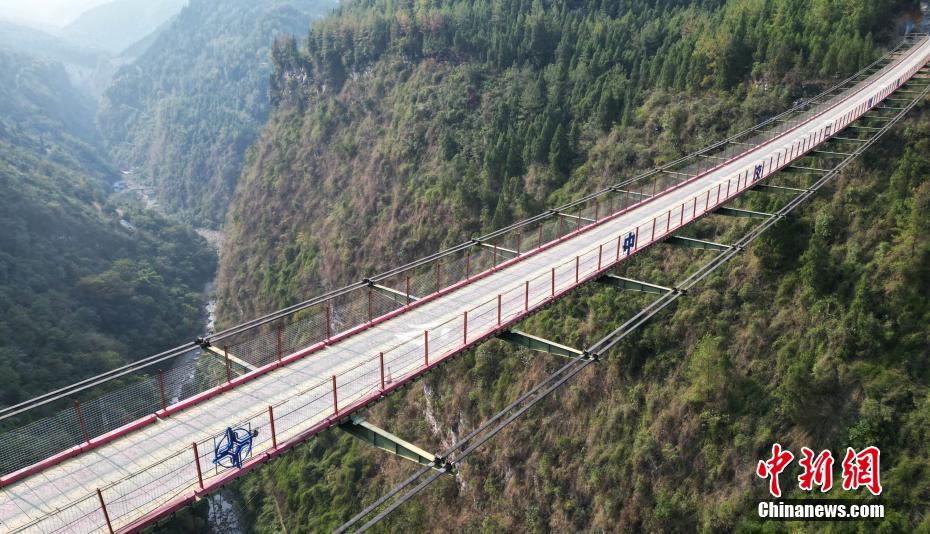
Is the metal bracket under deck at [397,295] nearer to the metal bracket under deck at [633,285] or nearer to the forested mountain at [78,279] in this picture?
the metal bracket under deck at [633,285]

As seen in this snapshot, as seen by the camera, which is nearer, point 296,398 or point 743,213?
point 296,398

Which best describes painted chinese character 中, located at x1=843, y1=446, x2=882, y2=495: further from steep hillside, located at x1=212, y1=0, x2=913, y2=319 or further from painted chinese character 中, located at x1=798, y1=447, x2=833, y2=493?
steep hillside, located at x1=212, y1=0, x2=913, y2=319

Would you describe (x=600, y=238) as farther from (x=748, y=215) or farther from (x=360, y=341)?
(x=360, y=341)

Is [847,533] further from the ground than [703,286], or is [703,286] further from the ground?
[703,286]

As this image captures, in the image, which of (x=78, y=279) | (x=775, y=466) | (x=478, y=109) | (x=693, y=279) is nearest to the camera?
(x=775, y=466)

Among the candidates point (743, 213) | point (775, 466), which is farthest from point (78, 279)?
point (775, 466)

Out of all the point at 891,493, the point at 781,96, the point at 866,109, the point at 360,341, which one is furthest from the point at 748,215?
the point at 781,96

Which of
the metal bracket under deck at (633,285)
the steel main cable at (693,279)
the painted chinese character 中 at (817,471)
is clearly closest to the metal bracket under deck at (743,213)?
the steel main cable at (693,279)

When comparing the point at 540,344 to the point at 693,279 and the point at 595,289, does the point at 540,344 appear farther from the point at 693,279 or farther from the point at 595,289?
the point at 595,289
